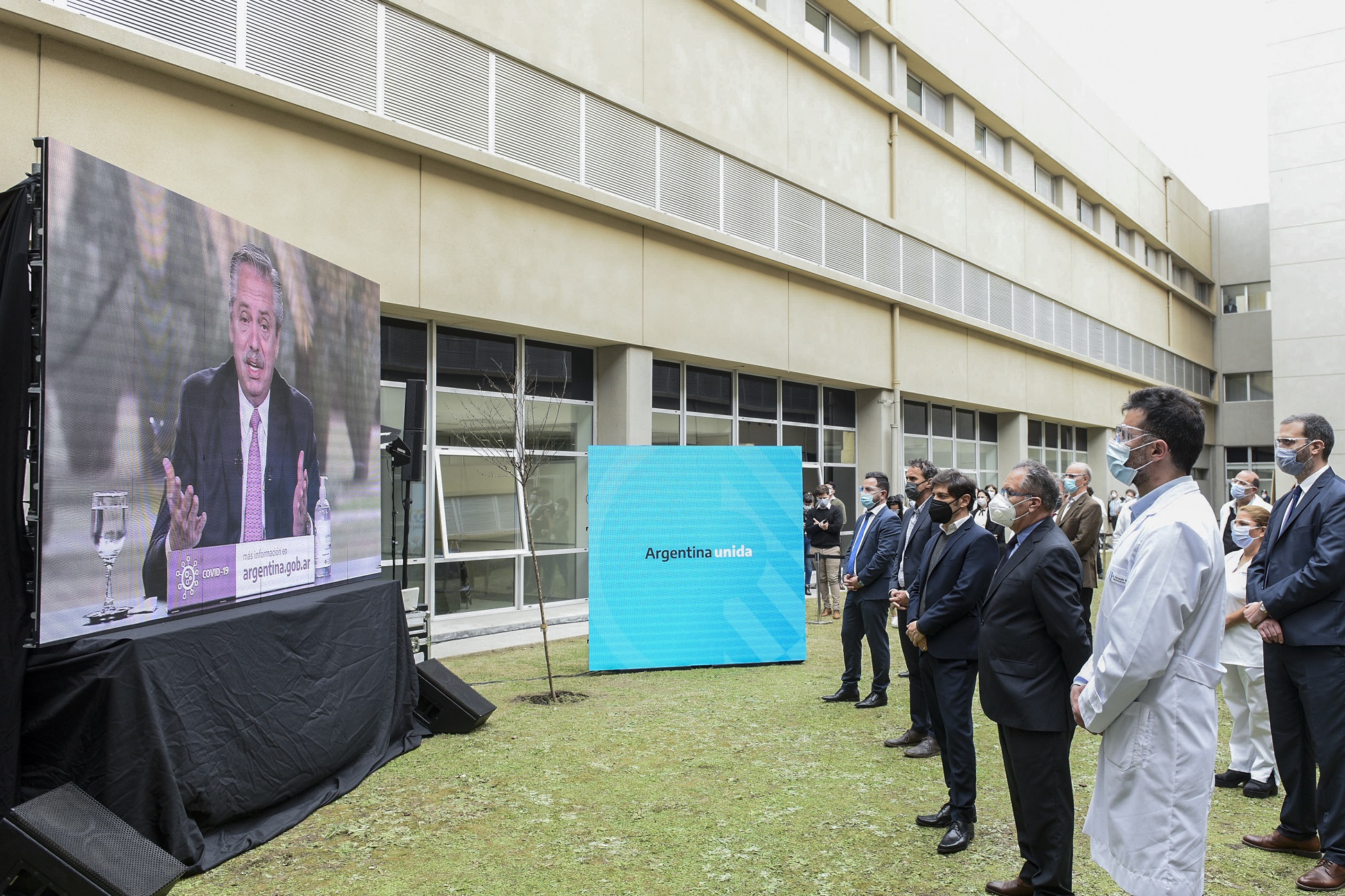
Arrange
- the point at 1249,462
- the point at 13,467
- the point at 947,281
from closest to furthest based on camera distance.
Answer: the point at 13,467
the point at 947,281
the point at 1249,462

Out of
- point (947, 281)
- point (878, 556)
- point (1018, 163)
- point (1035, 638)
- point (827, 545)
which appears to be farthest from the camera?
point (1018, 163)

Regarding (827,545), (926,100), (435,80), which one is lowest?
(827,545)

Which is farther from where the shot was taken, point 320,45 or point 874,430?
point 874,430

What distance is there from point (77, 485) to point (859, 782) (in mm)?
5035

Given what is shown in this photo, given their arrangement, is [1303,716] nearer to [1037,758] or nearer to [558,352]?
[1037,758]

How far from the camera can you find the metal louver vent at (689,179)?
1458 cm

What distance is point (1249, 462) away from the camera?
1736 inches

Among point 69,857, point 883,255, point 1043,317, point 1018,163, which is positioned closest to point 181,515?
point 69,857

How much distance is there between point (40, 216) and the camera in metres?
4.48

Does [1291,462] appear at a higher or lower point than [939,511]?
higher

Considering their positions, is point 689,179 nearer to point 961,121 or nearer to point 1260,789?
point 1260,789

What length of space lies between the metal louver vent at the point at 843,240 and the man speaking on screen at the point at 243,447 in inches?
516

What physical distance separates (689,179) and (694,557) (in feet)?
22.8

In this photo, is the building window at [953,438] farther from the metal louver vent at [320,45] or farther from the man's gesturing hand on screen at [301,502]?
the man's gesturing hand on screen at [301,502]
